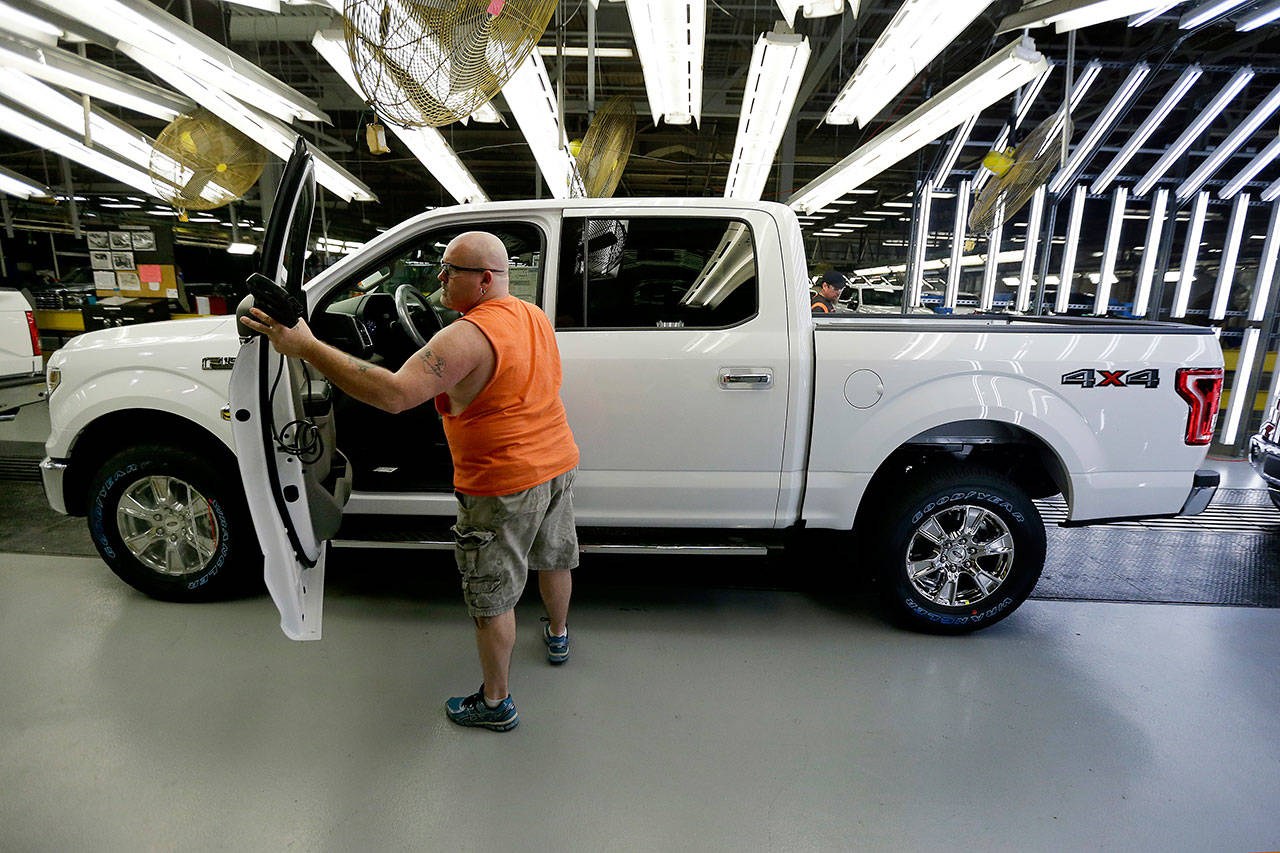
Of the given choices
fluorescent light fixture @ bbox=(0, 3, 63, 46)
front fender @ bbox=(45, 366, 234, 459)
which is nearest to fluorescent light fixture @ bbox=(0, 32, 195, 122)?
fluorescent light fixture @ bbox=(0, 3, 63, 46)

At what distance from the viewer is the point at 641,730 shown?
→ 238 centimetres

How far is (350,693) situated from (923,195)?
9.17 meters

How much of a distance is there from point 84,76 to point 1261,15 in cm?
753

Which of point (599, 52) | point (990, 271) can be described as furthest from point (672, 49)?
point (990, 271)

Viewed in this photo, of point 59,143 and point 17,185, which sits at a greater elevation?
point 59,143

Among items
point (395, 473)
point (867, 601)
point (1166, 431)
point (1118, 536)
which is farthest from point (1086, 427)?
point (395, 473)

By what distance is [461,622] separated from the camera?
3055 millimetres

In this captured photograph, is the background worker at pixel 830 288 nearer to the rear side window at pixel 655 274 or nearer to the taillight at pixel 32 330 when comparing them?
the rear side window at pixel 655 274

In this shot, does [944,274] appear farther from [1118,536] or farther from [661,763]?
[661,763]

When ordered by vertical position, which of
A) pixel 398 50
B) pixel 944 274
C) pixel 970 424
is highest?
pixel 398 50

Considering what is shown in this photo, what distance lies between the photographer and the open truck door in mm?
2180

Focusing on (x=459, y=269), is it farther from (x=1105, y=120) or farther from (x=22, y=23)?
(x=1105, y=120)

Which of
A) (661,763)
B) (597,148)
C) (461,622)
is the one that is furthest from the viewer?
(597,148)

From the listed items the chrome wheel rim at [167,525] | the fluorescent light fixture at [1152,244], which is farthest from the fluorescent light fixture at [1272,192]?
the chrome wheel rim at [167,525]
